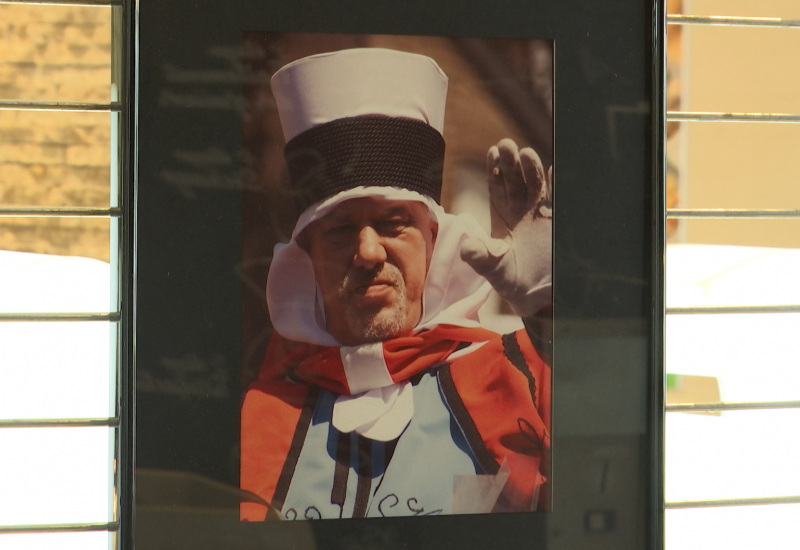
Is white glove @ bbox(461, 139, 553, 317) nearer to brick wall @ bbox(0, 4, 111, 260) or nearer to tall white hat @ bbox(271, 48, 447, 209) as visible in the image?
tall white hat @ bbox(271, 48, 447, 209)

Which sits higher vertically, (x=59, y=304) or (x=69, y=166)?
(x=69, y=166)

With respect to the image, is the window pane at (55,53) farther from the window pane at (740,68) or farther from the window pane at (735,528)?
the window pane at (735,528)

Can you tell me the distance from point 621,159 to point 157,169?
1070 millimetres

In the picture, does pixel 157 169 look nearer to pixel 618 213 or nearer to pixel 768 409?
pixel 618 213

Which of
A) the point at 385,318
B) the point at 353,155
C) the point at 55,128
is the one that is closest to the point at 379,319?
the point at 385,318

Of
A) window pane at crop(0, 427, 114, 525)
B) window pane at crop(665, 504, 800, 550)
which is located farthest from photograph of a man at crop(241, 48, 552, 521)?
window pane at crop(665, 504, 800, 550)

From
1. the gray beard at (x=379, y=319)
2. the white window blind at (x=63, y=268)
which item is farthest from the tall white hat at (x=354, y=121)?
the white window blind at (x=63, y=268)

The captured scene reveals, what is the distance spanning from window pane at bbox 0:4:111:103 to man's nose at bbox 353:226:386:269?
65 cm

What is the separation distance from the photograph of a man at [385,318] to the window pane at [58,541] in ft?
1.17

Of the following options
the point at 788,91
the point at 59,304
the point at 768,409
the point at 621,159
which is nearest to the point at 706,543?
the point at 768,409

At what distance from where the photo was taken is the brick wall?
163cm

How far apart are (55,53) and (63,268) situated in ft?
1.57

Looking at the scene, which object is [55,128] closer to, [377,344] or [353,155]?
[353,155]

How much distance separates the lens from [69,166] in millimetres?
1646
